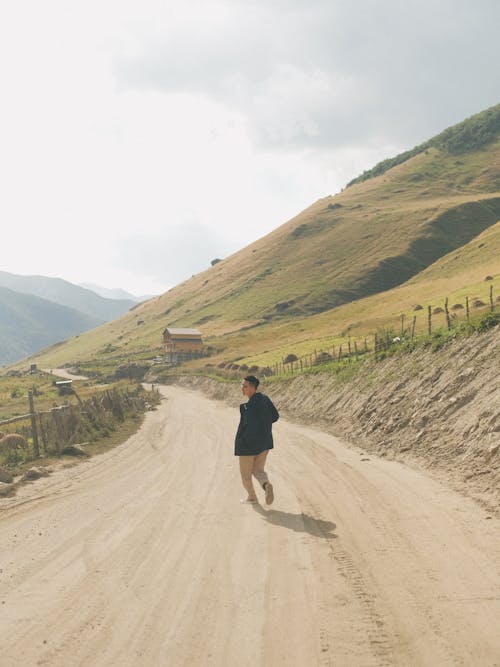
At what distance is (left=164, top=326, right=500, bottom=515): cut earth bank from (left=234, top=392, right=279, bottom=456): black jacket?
398 centimetres

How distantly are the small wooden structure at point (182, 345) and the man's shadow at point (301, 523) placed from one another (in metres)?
99.5

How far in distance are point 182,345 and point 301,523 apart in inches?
4193

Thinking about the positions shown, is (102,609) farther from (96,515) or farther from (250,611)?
(96,515)

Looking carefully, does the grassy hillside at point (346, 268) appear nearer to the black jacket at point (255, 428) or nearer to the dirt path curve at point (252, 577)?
the black jacket at point (255, 428)

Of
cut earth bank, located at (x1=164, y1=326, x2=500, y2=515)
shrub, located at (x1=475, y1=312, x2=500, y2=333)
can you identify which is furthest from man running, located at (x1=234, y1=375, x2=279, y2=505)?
shrub, located at (x1=475, y1=312, x2=500, y2=333)

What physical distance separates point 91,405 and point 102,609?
23.6 meters

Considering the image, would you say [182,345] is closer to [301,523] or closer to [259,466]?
[259,466]

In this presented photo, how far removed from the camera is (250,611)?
5578mm

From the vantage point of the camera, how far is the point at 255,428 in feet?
34.0

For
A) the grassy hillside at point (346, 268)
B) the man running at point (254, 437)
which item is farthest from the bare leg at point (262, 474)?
the grassy hillside at point (346, 268)

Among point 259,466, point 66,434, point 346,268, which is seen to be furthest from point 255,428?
point 346,268

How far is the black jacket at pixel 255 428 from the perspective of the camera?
10.3 m

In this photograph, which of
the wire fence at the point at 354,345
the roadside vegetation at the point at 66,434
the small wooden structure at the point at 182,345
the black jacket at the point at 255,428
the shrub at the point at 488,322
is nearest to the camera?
the black jacket at the point at 255,428

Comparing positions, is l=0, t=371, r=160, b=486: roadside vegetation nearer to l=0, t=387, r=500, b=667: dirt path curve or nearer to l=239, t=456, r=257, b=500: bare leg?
l=0, t=387, r=500, b=667: dirt path curve
